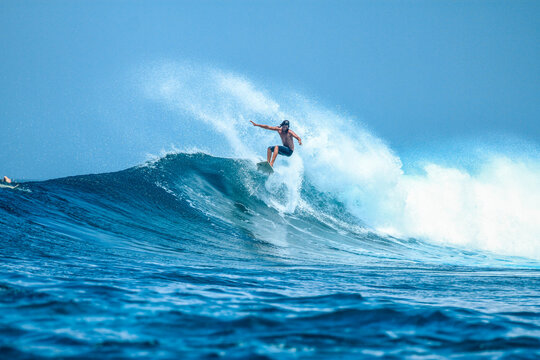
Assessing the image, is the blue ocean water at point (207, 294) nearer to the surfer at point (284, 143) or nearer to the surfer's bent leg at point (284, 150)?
the surfer at point (284, 143)

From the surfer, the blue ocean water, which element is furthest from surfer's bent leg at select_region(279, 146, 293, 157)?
the blue ocean water

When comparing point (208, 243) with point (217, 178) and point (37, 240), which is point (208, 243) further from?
Answer: point (217, 178)

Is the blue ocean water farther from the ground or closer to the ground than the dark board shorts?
closer to the ground

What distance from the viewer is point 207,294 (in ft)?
12.8

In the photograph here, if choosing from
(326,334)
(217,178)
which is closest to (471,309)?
(326,334)

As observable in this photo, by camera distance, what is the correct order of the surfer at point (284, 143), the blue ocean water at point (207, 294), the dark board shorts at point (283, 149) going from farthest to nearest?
the dark board shorts at point (283, 149) → the surfer at point (284, 143) → the blue ocean water at point (207, 294)

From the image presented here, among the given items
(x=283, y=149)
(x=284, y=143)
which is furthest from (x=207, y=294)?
(x=284, y=143)

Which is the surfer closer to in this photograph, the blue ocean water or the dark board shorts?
the dark board shorts

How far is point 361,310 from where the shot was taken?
3420 mm

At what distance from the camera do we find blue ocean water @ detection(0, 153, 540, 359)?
250 cm

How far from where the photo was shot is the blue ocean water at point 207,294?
2496 millimetres

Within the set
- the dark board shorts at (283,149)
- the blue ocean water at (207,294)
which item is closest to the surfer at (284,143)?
the dark board shorts at (283,149)

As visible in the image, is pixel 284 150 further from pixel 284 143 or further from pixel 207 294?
pixel 207 294

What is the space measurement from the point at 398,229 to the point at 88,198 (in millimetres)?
11765
